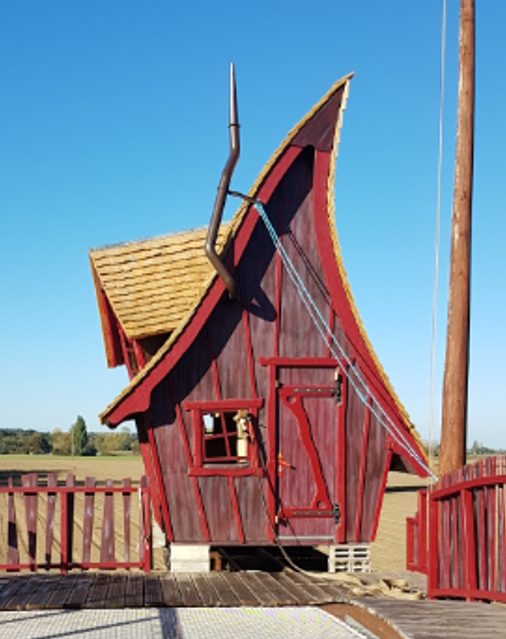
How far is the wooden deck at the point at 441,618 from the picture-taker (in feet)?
26.2

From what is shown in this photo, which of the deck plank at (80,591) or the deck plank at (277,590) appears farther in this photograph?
the deck plank at (277,590)

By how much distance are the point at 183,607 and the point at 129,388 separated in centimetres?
348

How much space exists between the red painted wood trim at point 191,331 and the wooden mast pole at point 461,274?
245 centimetres

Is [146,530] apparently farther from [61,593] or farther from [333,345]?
[333,345]

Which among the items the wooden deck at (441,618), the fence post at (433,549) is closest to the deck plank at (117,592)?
the wooden deck at (441,618)

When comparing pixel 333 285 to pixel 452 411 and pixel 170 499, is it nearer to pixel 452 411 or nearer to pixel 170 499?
pixel 452 411

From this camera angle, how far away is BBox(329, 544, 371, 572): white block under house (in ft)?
43.5

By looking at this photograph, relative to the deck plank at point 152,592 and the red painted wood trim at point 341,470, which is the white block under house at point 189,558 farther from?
the red painted wood trim at point 341,470

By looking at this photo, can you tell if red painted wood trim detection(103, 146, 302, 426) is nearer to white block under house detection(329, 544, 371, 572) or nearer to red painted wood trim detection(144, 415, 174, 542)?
red painted wood trim detection(144, 415, 174, 542)

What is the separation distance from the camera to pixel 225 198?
12.7m

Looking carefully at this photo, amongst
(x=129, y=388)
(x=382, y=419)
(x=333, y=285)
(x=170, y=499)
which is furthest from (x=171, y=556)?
(x=333, y=285)

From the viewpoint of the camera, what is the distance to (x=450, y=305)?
1277cm

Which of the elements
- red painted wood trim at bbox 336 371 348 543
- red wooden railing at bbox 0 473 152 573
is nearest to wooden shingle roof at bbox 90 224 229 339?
red wooden railing at bbox 0 473 152 573

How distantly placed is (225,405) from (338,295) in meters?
2.22
